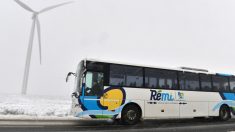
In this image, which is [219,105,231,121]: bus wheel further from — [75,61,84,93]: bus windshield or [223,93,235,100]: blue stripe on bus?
[75,61,84,93]: bus windshield

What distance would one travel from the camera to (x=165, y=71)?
Answer: 14469 millimetres

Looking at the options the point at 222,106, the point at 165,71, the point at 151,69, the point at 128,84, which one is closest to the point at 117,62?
the point at 128,84

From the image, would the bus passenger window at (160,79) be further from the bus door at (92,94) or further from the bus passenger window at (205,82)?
the bus door at (92,94)

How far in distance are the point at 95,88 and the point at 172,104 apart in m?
4.41

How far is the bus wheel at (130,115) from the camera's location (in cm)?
1264

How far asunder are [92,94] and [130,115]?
204cm

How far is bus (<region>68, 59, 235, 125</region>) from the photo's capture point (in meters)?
12.0

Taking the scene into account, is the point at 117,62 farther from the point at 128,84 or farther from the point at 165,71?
the point at 165,71

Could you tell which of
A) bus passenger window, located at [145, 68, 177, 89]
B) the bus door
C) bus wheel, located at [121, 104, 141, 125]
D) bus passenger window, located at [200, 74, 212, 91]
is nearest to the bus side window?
bus passenger window, located at [200, 74, 212, 91]

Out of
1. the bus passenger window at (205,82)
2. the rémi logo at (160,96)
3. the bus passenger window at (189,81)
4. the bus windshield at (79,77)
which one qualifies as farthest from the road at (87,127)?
the bus passenger window at (205,82)

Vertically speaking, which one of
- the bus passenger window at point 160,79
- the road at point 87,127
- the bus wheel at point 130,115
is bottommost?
the road at point 87,127

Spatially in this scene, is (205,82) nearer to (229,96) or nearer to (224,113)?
(229,96)

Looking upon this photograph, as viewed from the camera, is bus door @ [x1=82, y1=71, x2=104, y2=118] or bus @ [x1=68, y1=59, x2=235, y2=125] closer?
bus door @ [x1=82, y1=71, x2=104, y2=118]

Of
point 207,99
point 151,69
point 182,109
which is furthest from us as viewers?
point 207,99
